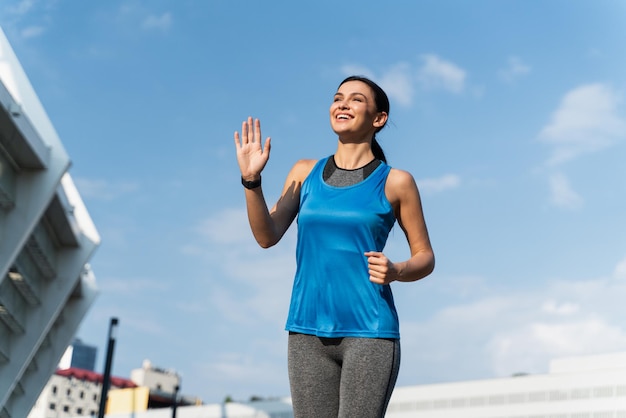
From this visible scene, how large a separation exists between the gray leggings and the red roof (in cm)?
11654

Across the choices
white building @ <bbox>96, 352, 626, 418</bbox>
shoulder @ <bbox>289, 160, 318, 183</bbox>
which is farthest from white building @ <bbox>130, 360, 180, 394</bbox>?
shoulder @ <bbox>289, 160, 318, 183</bbox>

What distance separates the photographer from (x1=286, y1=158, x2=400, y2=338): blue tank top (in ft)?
10.6

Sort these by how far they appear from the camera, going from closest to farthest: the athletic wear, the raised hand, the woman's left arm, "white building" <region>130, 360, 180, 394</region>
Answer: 1. the raised hand
2. the woman's left arm
3. the athletic wear
4. "white building" <region>130, 360, 180, 394</region>

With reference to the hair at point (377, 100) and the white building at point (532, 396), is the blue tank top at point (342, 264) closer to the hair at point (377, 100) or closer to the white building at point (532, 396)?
the hair at point (377, 100)

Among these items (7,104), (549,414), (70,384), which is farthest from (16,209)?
(70,384)

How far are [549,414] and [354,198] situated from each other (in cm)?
6704

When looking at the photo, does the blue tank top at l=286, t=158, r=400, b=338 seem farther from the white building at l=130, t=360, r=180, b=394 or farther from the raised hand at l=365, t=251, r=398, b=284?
the white building at l=130, t=360, r=180, b=394

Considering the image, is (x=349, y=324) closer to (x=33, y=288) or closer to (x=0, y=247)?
(x=0, y=247)

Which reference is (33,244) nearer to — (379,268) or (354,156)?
(354,156)

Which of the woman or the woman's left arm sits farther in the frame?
the woman's left arm

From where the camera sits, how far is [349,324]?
10.6ft

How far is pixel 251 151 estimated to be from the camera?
354 cm

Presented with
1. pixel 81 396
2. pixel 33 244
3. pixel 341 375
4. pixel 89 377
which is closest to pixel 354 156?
pixel 341 375

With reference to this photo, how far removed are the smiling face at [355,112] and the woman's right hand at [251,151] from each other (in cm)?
29
